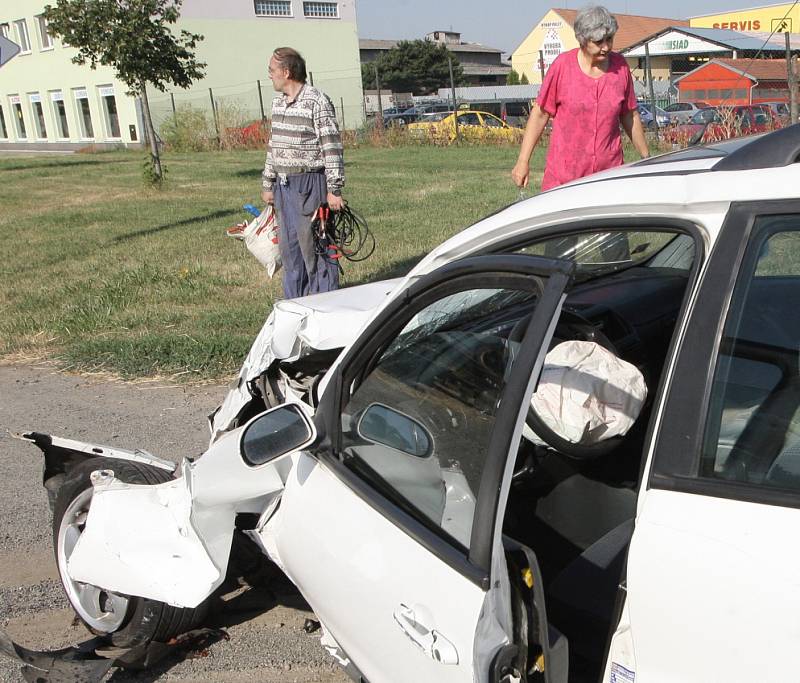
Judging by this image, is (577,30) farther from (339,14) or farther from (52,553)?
(339,14)

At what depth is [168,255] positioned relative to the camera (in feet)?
32.3

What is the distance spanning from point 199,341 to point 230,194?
1042cm

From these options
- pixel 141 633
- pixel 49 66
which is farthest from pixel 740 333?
pixel 49 66

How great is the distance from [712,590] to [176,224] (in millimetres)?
11836

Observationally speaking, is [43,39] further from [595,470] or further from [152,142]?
[595,470]

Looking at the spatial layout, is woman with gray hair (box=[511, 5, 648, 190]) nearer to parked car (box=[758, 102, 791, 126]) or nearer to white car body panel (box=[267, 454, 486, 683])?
white car body panel (box=[267, 454, 486, 683])

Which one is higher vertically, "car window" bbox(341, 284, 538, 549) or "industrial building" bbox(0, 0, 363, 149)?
"industrial building" bbox(0, 0, 363, 149)

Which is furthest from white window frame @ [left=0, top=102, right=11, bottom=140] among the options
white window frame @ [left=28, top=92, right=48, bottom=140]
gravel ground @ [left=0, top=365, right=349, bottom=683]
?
gravel ground @ [left=0, top=365, right=349, bottom=683]

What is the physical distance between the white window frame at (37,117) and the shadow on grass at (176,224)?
34.3 meters

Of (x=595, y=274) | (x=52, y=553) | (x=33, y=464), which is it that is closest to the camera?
(x=595, y=274)

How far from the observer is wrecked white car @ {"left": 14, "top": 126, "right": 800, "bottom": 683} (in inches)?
60.3

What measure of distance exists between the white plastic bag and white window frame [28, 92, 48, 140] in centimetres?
4130

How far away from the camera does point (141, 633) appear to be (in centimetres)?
282

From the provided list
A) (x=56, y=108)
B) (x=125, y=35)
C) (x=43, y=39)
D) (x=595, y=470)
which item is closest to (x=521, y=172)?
(x=595, y=470)
